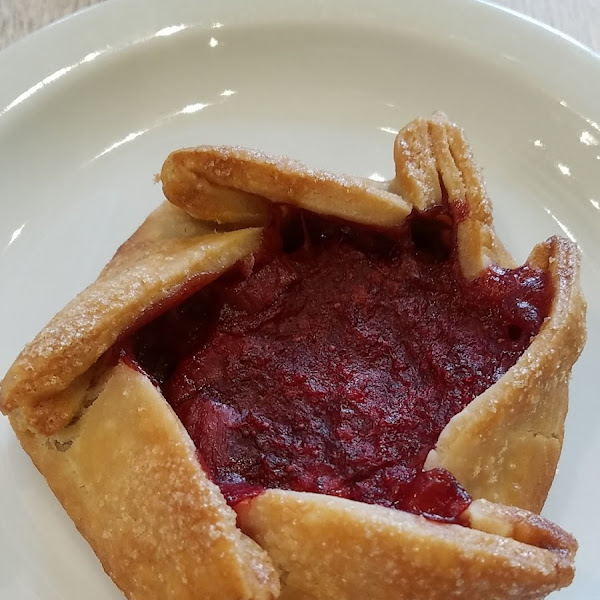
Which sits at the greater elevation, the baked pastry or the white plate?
the white plate

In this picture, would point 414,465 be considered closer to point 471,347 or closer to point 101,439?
point 471,347

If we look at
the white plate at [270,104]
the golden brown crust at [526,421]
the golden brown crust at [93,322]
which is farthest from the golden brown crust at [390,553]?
the white plate at [270,104]

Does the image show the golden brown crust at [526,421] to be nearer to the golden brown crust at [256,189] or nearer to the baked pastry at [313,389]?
the baked pastry at [313,389]

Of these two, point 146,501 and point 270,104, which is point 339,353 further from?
point 270,104

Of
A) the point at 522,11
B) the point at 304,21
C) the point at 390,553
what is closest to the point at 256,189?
the point at 390,553

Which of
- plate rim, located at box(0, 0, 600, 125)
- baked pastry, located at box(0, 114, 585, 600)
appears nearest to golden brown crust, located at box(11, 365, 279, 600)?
baked pastry, located at box(0, 114, 585, 600)

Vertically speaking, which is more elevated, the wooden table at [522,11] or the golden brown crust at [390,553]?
the wooden table at [522,11]

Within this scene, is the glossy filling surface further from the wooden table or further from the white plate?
the wooden table
